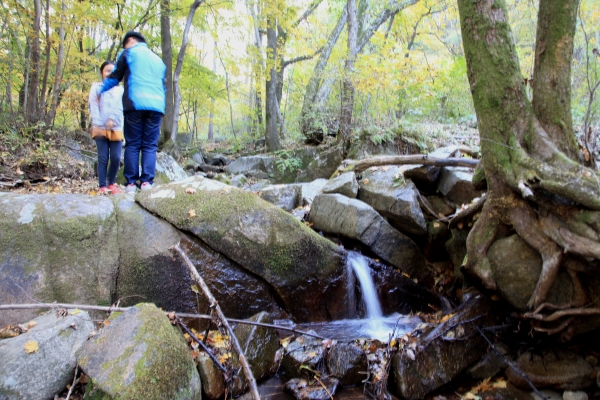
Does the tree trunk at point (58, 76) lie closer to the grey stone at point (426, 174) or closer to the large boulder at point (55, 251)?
the large boulder at point (55, 251)

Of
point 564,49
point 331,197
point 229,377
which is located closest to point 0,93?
point 331,197

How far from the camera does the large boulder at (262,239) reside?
14.6 feet

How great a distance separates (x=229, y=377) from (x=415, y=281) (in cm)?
344

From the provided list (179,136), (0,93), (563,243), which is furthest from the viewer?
(179,136)

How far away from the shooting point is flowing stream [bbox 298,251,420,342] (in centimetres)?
460

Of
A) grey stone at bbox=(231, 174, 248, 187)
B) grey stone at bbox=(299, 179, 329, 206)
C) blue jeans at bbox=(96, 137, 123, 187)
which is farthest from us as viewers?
grey stone at bbox=(231, 174, 248, 187)

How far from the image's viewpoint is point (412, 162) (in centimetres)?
678

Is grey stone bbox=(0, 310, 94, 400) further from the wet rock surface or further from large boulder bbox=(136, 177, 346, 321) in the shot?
the wet rock surface

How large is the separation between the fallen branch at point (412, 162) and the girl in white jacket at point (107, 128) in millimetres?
4616

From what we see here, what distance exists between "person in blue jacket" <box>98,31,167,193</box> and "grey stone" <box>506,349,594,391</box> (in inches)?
203

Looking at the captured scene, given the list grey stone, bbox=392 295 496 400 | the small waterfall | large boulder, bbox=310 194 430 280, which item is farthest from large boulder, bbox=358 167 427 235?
grey stone, bbox=392 295 496 400

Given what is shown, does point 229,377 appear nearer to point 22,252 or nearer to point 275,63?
point 22,252

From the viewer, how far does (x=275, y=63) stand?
1314 cm

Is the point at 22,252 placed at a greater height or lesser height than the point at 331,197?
lesser
